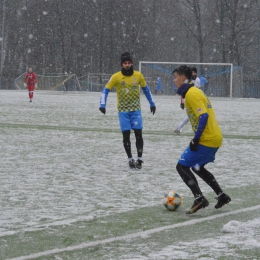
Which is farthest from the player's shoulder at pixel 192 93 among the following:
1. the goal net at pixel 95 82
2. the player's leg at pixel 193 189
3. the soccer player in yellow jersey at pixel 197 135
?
the goal net at pixel 95 82

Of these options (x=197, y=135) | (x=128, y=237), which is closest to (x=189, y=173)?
(x=197, y=135)

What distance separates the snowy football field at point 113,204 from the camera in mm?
6629

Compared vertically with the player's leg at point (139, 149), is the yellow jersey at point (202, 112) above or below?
above

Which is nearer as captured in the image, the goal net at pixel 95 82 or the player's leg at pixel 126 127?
the player's leg at pixel 126 127

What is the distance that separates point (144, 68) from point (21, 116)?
90.7 ft

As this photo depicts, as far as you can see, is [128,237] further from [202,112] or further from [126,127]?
[126,127]

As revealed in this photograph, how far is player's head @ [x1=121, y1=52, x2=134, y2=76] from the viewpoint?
12.5 metres

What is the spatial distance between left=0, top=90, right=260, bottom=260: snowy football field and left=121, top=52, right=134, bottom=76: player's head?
5.28 ft

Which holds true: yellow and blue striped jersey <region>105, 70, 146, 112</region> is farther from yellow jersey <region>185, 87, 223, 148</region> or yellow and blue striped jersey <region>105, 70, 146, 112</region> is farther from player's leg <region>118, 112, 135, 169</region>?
yellow jersey <region>185, 87, 223, 148</region>

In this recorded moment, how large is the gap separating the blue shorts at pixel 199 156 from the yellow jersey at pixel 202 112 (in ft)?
0.19

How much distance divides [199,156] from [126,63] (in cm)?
437

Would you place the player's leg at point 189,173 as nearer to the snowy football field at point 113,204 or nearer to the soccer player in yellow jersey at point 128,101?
the snowy football field at point 113,204

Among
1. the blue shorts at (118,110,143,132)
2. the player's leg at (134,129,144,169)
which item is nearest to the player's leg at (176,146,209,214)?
the player's leg at (134,129,144,169)

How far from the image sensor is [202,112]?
8.21 m
